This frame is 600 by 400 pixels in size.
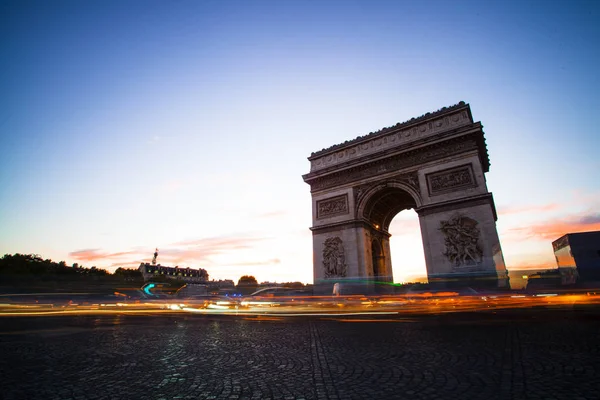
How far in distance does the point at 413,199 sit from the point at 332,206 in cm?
599

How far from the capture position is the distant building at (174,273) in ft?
286

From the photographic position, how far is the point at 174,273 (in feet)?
328

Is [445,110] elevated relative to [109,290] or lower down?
elevated

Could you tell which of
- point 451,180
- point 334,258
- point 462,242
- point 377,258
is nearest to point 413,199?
point 451,180

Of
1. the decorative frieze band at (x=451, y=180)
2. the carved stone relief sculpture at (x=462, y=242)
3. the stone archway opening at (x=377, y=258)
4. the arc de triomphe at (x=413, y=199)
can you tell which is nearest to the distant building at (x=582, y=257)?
the arc de triomphe at (x=413, y=199)

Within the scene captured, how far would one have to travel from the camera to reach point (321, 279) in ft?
67.4

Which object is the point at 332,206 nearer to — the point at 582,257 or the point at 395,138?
the point at 395,138

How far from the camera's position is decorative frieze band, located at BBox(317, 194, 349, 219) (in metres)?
21.6

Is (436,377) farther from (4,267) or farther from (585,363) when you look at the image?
(4,267)

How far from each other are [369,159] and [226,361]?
1949 cm

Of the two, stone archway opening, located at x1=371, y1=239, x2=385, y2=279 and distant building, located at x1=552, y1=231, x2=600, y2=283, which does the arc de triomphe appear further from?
distant building, located at x1=552, y1=231, x2=600, y2=283

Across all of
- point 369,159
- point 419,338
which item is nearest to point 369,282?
point 369,159

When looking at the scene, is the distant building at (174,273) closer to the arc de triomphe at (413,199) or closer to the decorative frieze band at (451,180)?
the arc de triomphe at (413,199)

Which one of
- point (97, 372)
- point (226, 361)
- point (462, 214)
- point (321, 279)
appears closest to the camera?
point (97, 372)
